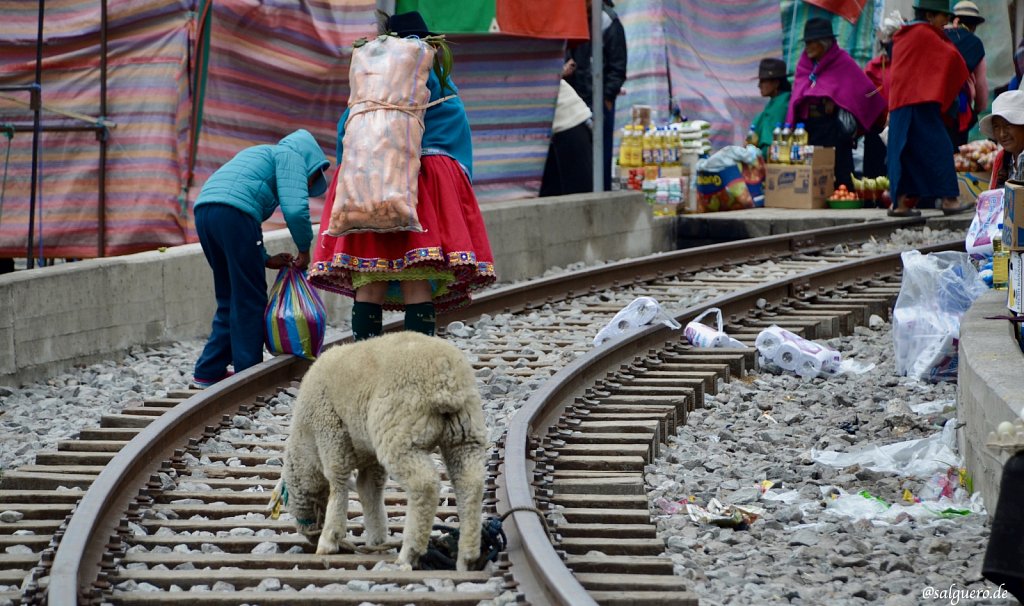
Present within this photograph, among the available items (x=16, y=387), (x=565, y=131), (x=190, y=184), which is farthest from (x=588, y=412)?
(x=565, y=131)

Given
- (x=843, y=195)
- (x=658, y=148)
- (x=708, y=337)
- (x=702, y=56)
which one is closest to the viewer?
(x=708, y=337)

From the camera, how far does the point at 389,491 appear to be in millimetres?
5781

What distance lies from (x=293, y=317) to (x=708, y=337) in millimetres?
2509

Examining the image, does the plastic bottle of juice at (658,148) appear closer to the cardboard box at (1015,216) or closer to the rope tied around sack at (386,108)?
the rope tied around sack at (386,108)

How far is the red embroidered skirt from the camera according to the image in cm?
684

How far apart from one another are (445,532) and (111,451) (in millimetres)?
2024

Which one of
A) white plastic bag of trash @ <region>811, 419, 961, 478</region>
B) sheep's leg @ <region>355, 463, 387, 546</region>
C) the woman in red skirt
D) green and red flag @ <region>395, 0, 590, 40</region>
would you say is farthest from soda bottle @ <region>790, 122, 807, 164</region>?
sheep's leg @ <region>355, 463, 387, 546</region>

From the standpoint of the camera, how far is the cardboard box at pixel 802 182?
1650 cm

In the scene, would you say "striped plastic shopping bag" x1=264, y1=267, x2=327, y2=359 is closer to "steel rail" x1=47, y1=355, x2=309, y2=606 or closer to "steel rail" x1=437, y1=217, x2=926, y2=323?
"steel rail" x1=47, y1=355, x2=309, y2=606

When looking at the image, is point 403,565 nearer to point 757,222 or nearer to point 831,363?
point 831,363

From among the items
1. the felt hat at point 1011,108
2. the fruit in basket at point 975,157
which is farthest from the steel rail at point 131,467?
the fruit in basket at point 975,157

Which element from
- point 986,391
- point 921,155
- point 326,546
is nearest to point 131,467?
point 326,546

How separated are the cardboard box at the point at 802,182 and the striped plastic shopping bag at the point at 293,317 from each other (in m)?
9.61

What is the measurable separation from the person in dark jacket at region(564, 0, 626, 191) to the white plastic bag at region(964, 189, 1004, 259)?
8027 millimetres
